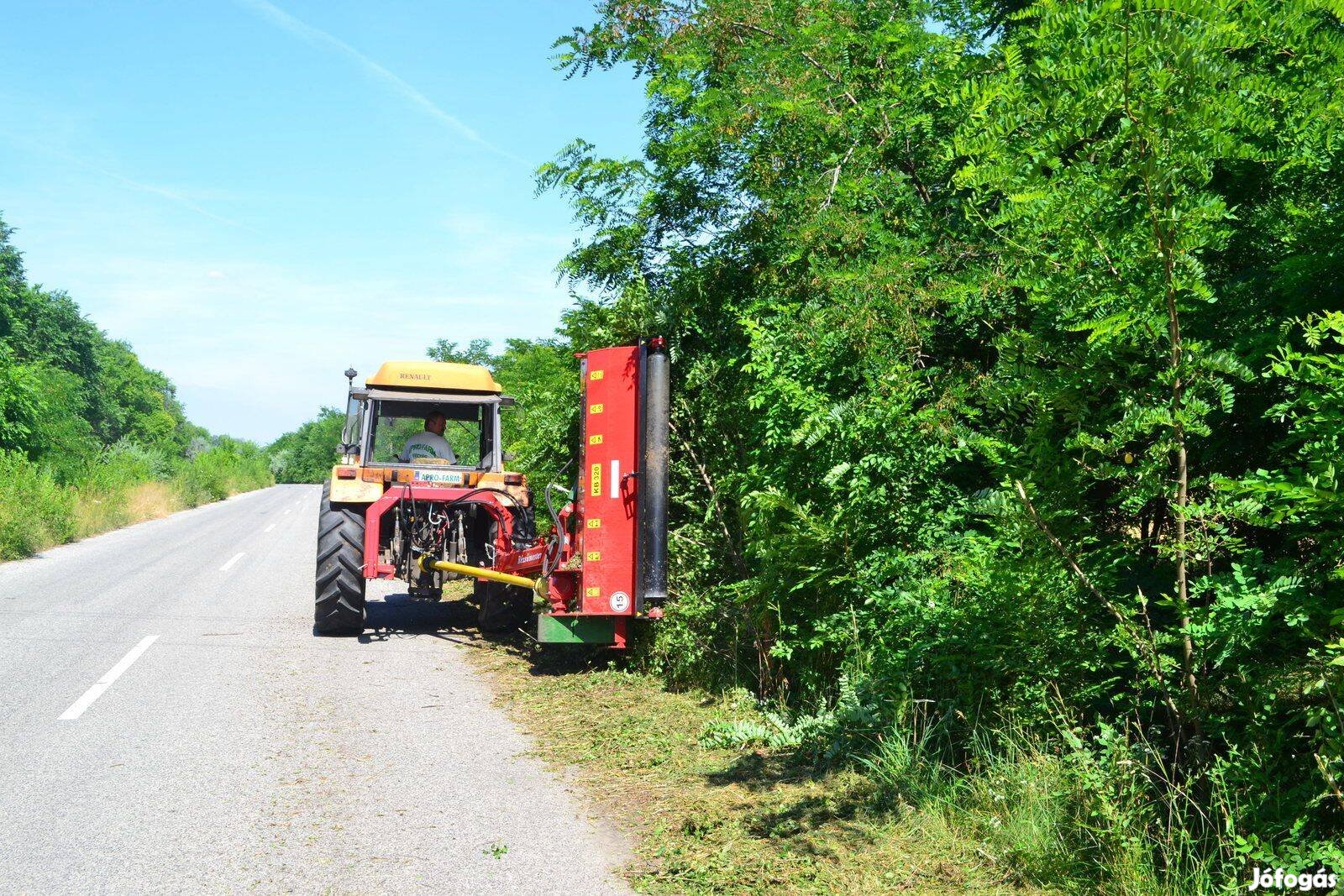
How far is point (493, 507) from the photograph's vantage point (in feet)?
34.1

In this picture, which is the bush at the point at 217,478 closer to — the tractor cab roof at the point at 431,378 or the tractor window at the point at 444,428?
the tractor window at the point at 444,428

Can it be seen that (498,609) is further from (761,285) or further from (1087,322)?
(1087,322)

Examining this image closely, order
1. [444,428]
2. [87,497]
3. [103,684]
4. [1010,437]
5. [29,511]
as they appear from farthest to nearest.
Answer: [87,497] → [29,511] → [444,428] → [103,684] → [1010,437]

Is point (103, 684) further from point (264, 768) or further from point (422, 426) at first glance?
point (422, 426)

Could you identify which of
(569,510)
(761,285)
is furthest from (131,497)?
(761,285)

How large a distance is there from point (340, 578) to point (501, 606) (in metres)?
1.69

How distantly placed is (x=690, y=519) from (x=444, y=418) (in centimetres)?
472

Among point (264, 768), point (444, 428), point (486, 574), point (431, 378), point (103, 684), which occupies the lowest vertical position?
point (264, 768)

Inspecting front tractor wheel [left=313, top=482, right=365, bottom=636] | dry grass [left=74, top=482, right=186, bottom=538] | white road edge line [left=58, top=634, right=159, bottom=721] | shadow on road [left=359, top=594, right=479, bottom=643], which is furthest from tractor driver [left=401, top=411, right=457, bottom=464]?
dry grass [left=74, top=482, right=186, bottom=538]

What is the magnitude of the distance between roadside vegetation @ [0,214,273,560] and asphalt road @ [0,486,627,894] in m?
10.8

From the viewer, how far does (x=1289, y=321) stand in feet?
11.6

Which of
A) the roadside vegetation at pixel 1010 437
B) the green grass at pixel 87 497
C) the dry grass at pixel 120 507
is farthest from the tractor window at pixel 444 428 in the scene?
the dry grass at pixel 120 507

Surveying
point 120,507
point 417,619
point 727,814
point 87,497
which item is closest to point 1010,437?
point 727,814

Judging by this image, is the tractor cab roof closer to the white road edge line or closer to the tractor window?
the tractor window
